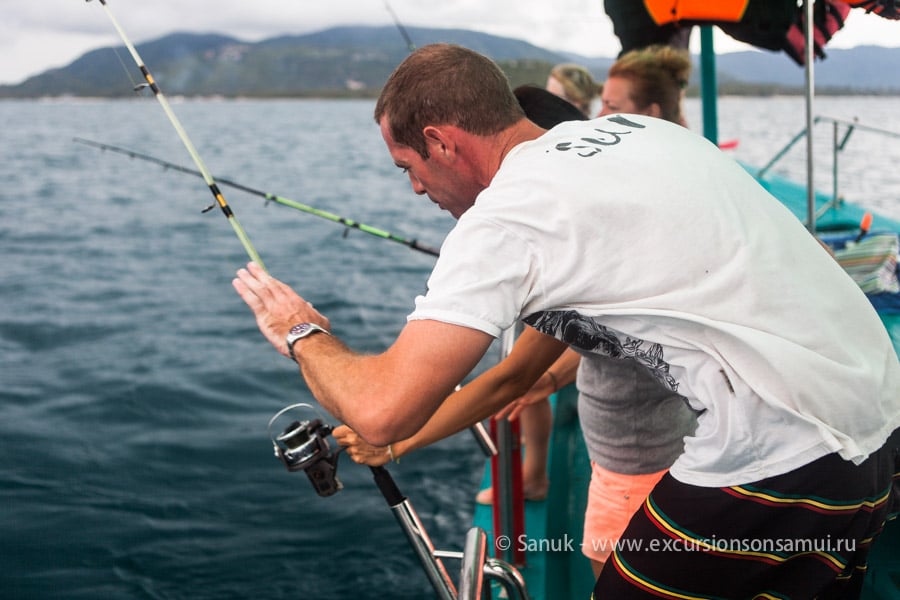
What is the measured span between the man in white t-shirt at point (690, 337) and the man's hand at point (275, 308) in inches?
6.3

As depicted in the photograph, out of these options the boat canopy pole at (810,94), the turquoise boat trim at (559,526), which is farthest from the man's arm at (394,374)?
the boat canopy pole at (810,94)

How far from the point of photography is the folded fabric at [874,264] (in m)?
3.95

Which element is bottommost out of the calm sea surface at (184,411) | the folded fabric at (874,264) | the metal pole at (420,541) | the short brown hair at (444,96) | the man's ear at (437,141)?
the calm sea surface at (184,411)

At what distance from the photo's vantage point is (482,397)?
2092mm

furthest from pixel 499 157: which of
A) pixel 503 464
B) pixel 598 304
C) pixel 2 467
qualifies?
pixel 2 467

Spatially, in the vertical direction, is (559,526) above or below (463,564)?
below

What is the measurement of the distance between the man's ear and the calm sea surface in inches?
134

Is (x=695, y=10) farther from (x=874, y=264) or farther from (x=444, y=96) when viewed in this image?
(x=444, y=96)

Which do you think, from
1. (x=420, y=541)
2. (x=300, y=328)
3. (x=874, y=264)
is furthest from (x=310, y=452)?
(x=874, y=264)

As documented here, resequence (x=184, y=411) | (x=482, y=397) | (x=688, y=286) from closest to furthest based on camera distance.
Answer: (x=688, y=286)
(x=482, y=397)
(x=184, y=411)

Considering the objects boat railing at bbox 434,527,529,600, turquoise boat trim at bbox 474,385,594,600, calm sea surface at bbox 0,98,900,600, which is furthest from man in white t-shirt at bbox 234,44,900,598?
calm sea surface at bbox 0,98,900,600

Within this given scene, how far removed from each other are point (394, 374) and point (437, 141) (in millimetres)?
540

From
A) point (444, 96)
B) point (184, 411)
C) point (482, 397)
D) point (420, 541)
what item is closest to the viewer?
point (444, 96)

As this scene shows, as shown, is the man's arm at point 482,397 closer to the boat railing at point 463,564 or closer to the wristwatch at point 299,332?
the boat railing at point 463,564
